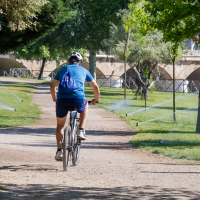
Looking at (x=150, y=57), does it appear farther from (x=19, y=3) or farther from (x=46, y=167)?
(x=46, y=167)

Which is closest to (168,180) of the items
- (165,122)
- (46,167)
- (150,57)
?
(46,167)

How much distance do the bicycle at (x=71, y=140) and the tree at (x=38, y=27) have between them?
11.3 m

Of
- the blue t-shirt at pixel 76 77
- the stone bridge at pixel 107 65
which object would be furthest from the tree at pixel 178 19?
the stone bridge at pixel 107 65

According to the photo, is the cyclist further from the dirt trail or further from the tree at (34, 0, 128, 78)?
the tree at (34, 0, 128, 78)

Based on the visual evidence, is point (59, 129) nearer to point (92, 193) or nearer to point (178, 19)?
point (92, 193)

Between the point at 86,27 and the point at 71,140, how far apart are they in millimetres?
27898

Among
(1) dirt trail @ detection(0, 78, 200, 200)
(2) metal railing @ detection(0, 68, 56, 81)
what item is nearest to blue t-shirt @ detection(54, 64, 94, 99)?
(1) dirt trail @ detection(0, 78, 200, 200)

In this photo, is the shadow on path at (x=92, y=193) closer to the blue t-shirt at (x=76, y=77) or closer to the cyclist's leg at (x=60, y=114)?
the cyclist's leg at (x=60, y=114)

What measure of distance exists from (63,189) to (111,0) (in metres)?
26.1

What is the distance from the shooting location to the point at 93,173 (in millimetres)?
6305

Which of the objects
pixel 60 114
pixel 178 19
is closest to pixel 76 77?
pixel 60 114

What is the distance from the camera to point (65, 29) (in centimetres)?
3328

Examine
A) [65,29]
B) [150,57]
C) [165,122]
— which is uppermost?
[65,29]

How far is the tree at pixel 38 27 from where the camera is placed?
17500mm
